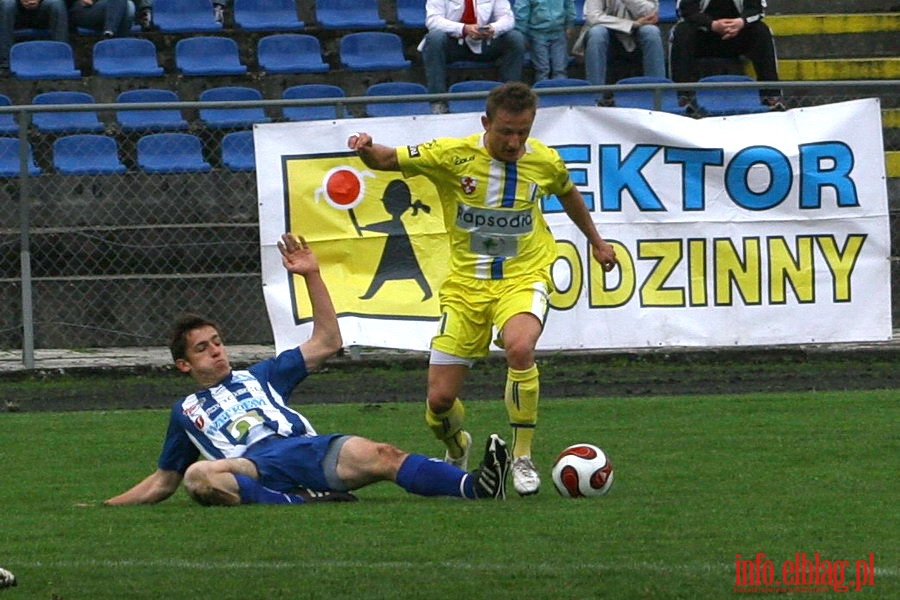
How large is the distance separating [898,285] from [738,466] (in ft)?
21.1

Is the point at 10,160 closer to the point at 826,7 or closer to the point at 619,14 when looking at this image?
the point at 619,14

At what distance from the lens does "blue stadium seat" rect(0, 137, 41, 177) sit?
14688 mm

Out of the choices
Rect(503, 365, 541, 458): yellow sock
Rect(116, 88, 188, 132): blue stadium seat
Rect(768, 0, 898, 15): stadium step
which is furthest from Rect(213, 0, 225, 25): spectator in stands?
Rect(503, 365, 541, 458): yellow sock

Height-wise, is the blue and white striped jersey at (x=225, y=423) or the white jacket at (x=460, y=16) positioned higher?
the white jacket at (x=460, y=16)

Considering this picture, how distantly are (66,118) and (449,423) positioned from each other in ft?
26.0

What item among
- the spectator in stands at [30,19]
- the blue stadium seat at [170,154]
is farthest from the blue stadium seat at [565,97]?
the spectator in stands at [30,19]

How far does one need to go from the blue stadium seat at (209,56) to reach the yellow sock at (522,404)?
966 cm

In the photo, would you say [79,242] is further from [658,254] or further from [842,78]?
[842,78]

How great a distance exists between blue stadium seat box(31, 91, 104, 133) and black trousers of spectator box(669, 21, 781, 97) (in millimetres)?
5382

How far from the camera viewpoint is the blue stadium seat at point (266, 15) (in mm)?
18047

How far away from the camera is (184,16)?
58.9 feet

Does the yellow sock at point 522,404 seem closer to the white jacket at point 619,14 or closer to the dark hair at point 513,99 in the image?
the dark hair at point 513,99

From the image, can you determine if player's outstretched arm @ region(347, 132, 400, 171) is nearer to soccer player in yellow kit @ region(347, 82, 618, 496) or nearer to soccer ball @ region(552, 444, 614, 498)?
soccer player in yellow kit @ region(347, 82, 618, 496)

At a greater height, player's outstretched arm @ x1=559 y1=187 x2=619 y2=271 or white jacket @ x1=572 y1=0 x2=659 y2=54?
white jacket @ x1=572 y1=0 x2=659 y2=54
